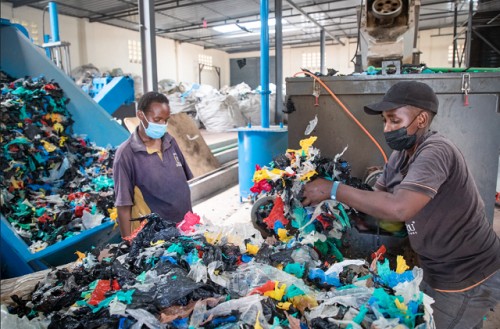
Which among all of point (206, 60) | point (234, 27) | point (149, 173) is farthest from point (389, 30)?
point (206, 60)

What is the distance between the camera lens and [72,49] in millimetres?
11414

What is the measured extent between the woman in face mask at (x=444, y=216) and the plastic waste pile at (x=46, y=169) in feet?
6.31

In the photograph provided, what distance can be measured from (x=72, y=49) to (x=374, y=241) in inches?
473

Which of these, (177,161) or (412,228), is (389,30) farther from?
(177,161)

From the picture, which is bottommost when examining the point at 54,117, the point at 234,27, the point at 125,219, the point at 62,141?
the point at 125,219

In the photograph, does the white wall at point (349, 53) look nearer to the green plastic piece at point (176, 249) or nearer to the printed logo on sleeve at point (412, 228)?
the printed logo on sleeve at point (412, 228)

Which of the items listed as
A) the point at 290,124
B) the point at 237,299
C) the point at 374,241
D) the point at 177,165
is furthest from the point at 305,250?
the point at 290,124

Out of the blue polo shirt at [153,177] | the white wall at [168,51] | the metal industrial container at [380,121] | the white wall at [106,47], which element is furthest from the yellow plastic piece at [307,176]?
the white wall at [168,51]

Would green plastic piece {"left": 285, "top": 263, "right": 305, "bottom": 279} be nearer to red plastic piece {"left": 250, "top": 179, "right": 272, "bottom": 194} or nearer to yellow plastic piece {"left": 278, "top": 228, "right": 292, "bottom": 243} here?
yellow plastic piece {"left": 278, "top": 228, "right": 292, "bottom": 243}

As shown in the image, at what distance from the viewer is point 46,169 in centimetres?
306

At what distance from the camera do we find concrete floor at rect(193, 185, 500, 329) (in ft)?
14.4

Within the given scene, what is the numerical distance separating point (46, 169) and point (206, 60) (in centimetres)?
1637

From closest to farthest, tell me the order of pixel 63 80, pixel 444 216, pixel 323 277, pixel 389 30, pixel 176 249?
pixel 323 277
pixel 176 249
pixel 444 216
pixel 389 30
pixel 63 80

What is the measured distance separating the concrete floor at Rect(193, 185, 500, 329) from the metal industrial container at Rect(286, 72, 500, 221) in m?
1.67
